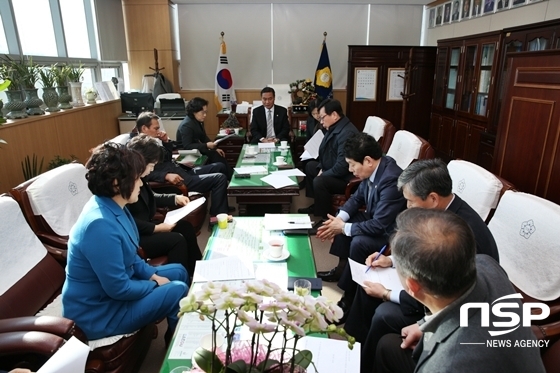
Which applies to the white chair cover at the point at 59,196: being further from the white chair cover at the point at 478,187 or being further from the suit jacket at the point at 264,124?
the suit jacket at the point at 264,124

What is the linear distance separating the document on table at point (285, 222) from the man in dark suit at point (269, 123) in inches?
97.4

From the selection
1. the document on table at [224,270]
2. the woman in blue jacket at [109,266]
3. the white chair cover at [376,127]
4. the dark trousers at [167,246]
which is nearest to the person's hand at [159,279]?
the woman in blue jacket at [109,266]

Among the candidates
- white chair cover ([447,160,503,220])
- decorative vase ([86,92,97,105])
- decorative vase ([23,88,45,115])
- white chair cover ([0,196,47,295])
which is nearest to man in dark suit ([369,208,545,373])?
white chair cover ([447,160,503,220])

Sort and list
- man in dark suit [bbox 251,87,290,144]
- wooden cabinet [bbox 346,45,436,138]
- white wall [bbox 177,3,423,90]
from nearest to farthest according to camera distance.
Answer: man in dark suit [bbox 251,87,290,144]
wooden cabinet [bbox 346,45,436,138]
white wall [bbox 177,3,423,90]

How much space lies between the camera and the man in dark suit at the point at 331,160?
3.32m

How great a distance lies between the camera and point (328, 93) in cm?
613

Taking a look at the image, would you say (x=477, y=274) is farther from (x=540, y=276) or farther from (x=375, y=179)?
(x=375, y=179)

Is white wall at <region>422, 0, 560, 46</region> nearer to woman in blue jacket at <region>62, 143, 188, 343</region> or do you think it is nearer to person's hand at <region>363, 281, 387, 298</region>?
person's hand at <region>363, 281, 387, 298</region>

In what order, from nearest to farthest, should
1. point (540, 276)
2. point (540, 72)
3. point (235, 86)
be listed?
point (540, 276)
point (540, 72)
point (235, 86)

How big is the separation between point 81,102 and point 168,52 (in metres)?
2.33

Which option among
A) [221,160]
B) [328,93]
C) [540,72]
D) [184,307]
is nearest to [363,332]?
[184,307]

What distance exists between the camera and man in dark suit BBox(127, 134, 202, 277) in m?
2.21

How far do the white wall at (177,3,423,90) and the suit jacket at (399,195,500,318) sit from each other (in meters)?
5.32

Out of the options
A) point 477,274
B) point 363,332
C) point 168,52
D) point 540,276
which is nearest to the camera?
point 477,274
